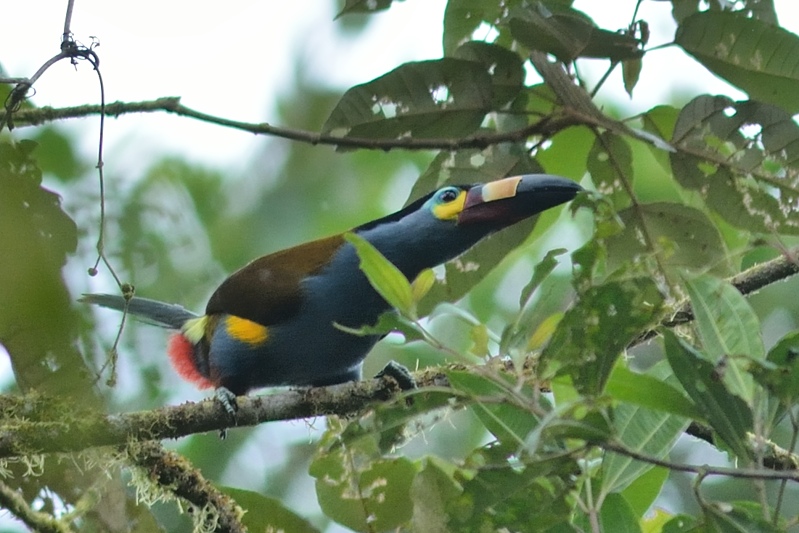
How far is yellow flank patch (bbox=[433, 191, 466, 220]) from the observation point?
Answer: 2561 mm

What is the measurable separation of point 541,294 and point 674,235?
110 centimetres

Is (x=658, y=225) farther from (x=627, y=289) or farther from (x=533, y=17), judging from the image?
(x=627, y=289)

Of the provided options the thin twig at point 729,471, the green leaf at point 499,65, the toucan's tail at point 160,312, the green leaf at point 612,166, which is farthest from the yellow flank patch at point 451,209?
the thin twig at point 729,471

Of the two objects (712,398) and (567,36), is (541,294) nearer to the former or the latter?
(712,398)

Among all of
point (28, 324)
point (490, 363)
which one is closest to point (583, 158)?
point (490, 363)

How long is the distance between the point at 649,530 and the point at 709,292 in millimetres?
655

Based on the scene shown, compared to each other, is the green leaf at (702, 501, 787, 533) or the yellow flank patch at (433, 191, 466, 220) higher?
the yellow flank patch at (433, 191, 466, 220)

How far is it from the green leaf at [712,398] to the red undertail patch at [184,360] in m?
1.86

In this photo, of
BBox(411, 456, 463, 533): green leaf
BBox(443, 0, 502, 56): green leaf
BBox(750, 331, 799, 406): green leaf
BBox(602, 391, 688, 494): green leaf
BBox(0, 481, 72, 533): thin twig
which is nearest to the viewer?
BBox(750, 331, 799, 406): green leaf

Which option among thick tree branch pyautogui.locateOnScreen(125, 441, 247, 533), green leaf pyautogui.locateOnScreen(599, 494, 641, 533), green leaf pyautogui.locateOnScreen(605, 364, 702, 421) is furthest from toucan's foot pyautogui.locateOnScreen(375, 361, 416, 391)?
green leaf pyautogui.locateOnScreen(605, 364, 702, 421)

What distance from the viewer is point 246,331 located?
2.64 m

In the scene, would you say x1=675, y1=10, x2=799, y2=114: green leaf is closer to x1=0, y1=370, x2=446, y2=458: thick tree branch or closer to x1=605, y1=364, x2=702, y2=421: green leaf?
x1=0, y1=370, x2=446, y2=458: thick tree branch

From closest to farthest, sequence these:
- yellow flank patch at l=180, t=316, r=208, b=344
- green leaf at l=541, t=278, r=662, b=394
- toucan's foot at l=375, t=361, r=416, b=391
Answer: green leaf at l=541, t=278, r=662, b=394, toucan's foot at l=375, t=361, r=416, b=391, yellow flank patch at l=180, t=316, r=208, b=344

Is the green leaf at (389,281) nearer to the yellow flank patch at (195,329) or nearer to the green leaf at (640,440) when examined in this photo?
the green leaf at (640,440)
